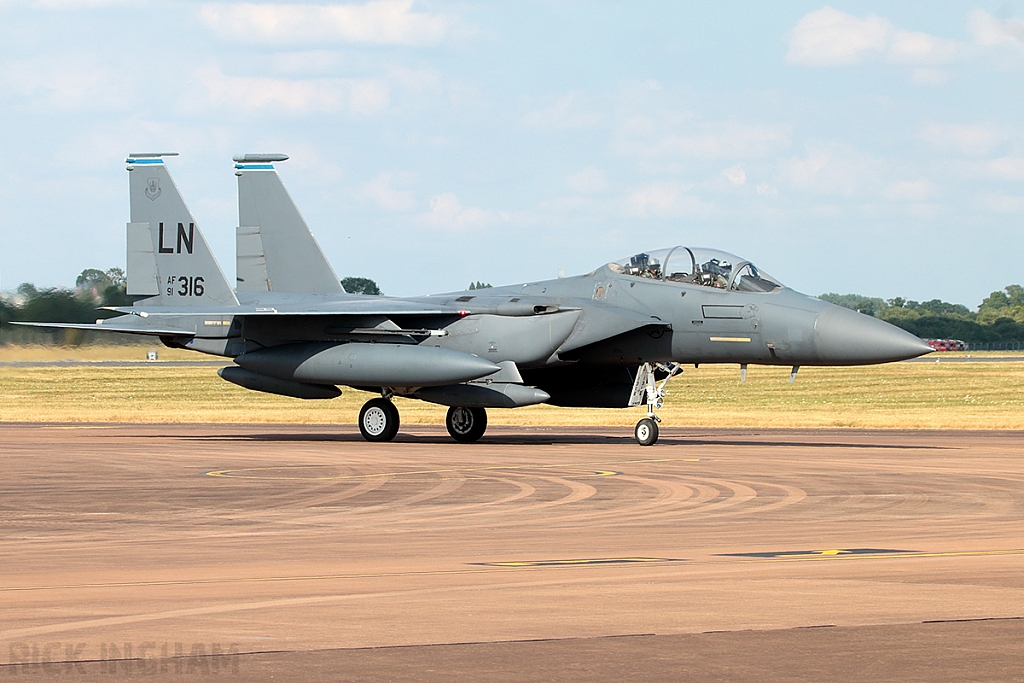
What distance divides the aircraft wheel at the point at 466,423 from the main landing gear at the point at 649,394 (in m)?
3.01

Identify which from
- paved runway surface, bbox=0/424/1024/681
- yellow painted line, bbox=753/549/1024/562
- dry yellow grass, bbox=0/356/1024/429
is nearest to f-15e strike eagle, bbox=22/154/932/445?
paved runway surface, bbox=0/424/1024/681

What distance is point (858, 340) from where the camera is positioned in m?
21.8

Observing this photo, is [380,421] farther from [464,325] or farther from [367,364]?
[464,325]

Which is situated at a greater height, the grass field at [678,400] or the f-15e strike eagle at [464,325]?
the f-15e strike eagle at [464,325]

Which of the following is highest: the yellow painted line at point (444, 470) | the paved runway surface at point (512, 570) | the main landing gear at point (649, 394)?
the main landing gear at point (649, 394)

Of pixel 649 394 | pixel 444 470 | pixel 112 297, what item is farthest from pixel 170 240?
pixel 112 297

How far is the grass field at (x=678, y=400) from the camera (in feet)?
118

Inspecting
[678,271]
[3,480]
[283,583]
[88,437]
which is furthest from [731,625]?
[88,437]

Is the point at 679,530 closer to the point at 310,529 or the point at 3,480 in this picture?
the point at 310,529

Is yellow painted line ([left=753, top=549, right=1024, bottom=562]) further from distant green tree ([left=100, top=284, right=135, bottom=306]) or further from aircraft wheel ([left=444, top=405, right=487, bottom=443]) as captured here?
distant green tree ([left=100, top=284, right=135, bottom=306])

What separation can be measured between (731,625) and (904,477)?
10.5 metres

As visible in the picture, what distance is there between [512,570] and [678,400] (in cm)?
3979

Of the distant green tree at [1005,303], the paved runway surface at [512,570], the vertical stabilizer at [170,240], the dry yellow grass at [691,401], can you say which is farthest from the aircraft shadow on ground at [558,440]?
the distant green tree at [1005,303]

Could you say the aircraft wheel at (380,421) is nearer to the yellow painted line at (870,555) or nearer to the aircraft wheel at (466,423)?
the aircraft wheel at (466,423)
